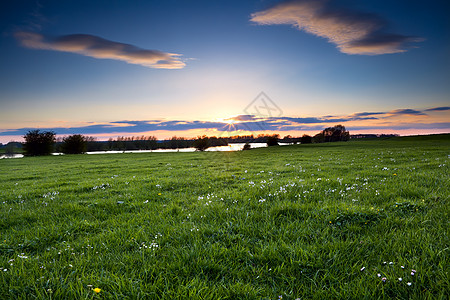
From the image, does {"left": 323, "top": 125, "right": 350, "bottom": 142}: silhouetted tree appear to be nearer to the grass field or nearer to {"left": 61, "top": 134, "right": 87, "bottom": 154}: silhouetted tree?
{"left": 61, "top": 134, "right": 87, "bottom": 154}: silhouetted tree

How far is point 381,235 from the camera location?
12.9 ft

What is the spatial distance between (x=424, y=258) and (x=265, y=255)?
235cm

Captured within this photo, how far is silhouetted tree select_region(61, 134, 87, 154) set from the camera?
78688 mm

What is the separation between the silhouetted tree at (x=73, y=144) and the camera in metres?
78.7

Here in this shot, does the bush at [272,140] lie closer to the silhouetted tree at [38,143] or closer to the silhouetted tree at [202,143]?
the silhouetted tree at [202,143]

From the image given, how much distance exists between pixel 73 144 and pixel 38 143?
983 centimetres

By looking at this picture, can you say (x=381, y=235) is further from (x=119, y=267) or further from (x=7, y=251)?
(x=7, y=251)

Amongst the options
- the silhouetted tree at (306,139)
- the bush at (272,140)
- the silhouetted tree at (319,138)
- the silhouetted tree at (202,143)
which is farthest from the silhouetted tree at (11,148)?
the silhouetted tree at (319,138)

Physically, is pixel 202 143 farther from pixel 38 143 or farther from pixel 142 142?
pixel 38 143

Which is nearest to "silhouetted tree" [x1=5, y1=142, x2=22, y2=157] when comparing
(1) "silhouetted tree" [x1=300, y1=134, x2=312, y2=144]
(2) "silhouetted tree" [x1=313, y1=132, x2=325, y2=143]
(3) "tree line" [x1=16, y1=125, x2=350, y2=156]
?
(3) "tree line" [x1=16, y1=125, x2=350, y2=156]

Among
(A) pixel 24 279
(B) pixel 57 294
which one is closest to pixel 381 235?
(B) pixel 57 294

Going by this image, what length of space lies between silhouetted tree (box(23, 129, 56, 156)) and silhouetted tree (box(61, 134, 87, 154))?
13.2ft

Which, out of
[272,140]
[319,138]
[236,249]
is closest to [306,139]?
[319,138]

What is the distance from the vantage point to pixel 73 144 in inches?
3118
